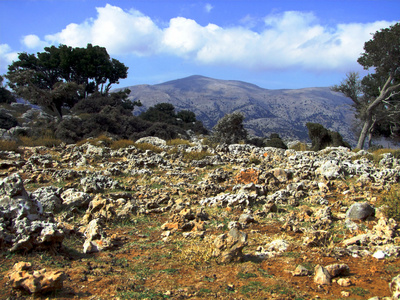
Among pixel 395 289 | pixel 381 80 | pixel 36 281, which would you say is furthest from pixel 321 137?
pixel 36 281

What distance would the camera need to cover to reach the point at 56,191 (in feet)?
22.3

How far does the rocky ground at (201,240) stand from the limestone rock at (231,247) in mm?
14

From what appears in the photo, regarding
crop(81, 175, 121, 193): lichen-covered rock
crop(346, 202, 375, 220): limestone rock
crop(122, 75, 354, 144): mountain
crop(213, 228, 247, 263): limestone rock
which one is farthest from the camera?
crop(122, 75, 354, 144): mountain

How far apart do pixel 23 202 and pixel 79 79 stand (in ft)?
119

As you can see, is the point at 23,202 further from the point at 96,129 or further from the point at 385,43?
the point at 385,43

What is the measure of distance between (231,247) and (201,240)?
3.42 ft

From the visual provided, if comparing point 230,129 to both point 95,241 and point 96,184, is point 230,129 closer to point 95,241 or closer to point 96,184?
point 96,184

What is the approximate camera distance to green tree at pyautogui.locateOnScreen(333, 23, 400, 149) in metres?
22.6

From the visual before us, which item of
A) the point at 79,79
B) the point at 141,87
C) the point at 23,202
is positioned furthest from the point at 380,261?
the point at 141,87

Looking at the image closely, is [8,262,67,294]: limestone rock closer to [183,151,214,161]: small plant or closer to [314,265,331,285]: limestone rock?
[314,265,331,285]: limestone rock

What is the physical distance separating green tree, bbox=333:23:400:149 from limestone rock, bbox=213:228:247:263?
22.6 m

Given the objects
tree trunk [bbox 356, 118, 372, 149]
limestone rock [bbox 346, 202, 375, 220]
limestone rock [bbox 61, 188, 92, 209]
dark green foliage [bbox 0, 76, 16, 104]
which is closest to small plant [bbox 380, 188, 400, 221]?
limestone rock [bbox 346, 202, 375, 220]

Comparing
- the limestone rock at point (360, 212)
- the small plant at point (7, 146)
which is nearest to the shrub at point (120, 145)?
the small plant at point (7, 146)

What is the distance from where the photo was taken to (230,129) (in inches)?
811
